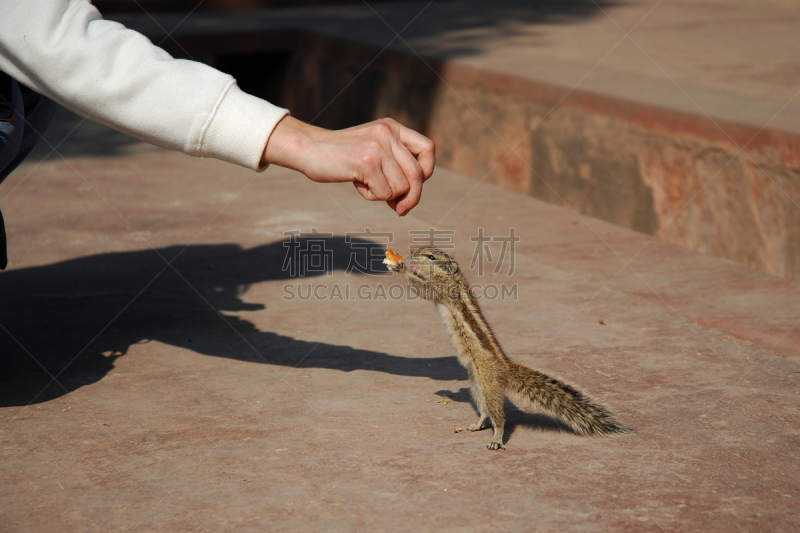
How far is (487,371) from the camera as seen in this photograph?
2.89m

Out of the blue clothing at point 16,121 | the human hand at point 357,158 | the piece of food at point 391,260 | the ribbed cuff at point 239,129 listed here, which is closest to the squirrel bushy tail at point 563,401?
the piece of food at point 391,260

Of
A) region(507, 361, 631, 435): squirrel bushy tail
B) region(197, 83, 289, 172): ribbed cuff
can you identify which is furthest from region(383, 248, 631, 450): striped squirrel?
region(197, 83, 289, 172): ribbed cuff

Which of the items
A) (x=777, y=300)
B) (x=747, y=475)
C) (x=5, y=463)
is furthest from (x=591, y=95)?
(x=5, y=463)

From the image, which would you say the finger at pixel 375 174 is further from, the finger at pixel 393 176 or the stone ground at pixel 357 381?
the stone ground at pixel 357 381

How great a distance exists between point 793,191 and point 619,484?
2.79 m

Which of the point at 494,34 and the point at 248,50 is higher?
the point at 494,34

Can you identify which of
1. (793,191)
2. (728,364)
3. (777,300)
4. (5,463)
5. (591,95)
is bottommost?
(5,463)

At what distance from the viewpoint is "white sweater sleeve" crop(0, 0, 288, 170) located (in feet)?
6.77

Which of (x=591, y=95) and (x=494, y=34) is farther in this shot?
(x=494, y=34)

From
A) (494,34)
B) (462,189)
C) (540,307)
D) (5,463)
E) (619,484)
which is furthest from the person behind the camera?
(494,34)

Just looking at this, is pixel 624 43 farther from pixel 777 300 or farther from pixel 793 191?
pixel 777 300

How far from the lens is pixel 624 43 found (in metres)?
7.92

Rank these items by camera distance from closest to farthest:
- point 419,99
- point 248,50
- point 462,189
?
point 462,189 → point 419,99 → point 248,50

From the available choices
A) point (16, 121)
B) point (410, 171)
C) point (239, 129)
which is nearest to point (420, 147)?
point (410, 171)
